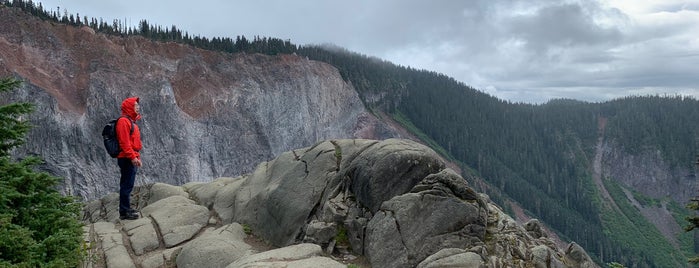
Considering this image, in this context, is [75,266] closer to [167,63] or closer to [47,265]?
[47,265]

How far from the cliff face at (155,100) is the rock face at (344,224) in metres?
38.9

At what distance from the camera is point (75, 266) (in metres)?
11.3

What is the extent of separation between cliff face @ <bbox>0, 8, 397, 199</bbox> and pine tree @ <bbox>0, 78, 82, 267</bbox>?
43357 millimetres

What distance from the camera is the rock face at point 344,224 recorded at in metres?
12.2

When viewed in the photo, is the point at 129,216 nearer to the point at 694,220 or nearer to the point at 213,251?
the point at 213,251

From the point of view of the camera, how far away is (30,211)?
34.0ft

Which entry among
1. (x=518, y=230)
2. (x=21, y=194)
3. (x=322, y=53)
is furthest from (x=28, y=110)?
(x=322, y=53)

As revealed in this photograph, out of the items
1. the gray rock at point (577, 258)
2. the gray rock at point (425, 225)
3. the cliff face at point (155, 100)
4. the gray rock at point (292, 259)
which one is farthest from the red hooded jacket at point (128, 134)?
the cliff face at point (155, 100)

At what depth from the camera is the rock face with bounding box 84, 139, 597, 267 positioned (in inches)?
481

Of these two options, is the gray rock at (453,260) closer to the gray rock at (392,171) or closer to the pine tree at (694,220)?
the gray rock at (392,171)

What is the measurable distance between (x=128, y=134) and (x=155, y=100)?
6822 centimetres

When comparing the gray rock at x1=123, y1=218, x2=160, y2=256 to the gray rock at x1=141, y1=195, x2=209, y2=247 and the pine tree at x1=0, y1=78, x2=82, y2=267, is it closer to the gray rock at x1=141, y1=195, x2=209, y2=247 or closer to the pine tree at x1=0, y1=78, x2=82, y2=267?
the gray rock at x1=141, y1=195, x2=209, y2=247

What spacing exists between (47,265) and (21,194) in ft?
5.61

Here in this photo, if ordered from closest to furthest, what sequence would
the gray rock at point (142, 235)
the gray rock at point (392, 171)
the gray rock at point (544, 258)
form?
1. the gray rock at point (544, 258)
2. the gray rock at point (392, 171)
3. the gray rock at point (142, 235)
